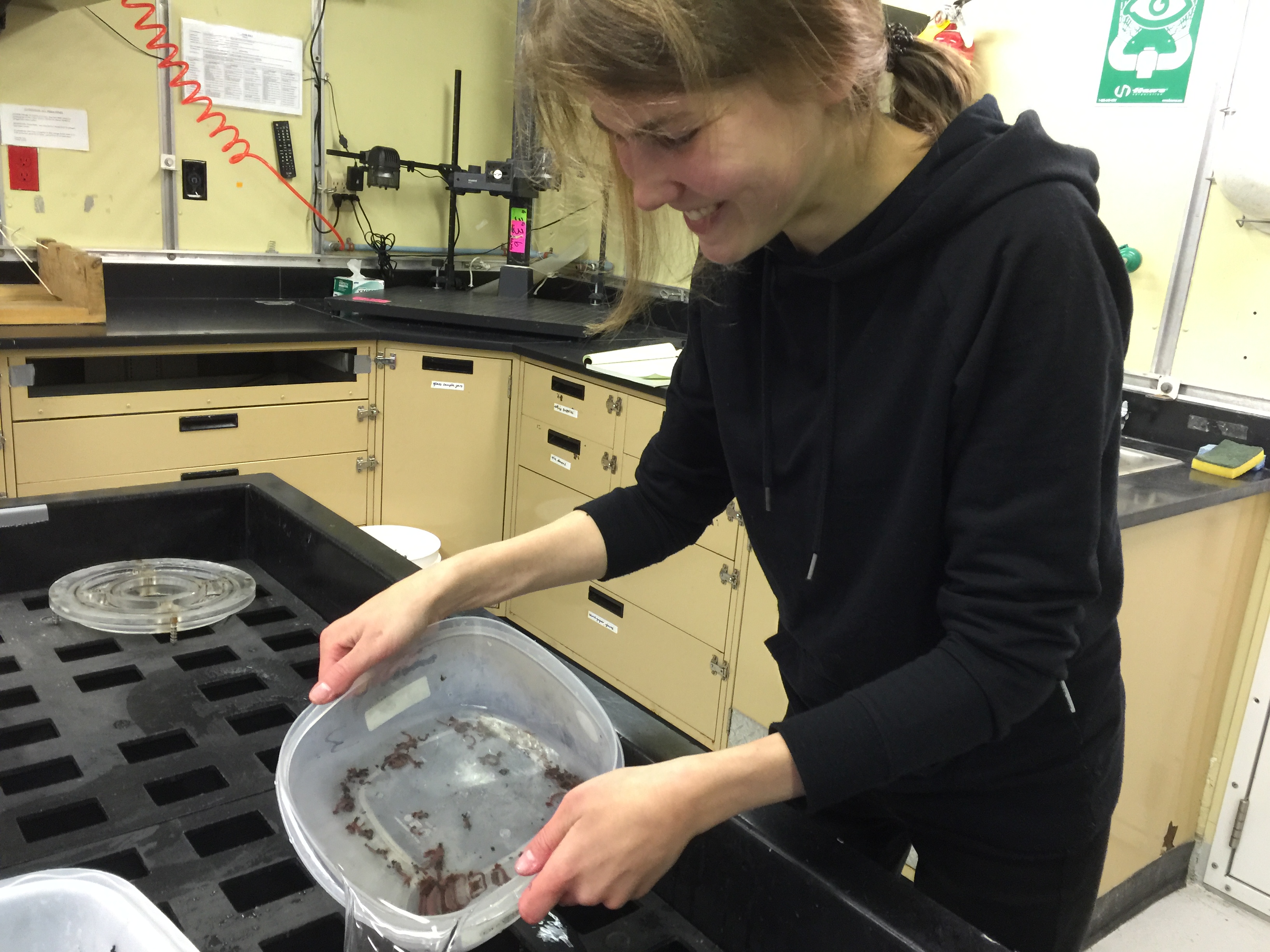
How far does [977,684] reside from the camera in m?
0.69

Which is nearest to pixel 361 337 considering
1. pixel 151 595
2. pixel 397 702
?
pixel 151 595

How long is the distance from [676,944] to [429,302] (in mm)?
2643

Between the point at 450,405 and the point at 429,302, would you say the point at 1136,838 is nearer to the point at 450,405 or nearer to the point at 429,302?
the point at 450,405

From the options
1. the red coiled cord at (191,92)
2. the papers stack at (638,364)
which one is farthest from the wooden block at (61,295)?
the papers stack at (638,364)

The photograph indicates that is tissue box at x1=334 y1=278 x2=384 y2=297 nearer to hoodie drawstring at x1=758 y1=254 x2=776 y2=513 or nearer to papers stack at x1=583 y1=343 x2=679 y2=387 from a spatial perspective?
papers stack at x1=583 y1=343 x2=679 y2=387

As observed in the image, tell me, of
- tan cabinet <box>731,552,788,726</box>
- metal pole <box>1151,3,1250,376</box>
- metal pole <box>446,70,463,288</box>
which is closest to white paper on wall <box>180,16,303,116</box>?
metal pole <box>446,70,463,288</box>

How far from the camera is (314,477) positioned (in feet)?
9.17

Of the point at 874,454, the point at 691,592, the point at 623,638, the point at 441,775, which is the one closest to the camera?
the point at 441,775

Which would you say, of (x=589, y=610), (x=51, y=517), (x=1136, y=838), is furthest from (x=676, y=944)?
(x=589, y=610)

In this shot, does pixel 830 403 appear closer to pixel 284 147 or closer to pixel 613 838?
pixel 613 838

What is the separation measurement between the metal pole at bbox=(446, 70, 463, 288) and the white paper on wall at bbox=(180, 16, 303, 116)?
1.61 feet

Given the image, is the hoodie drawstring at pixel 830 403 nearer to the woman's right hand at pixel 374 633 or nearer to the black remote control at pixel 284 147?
the woman's right hand at pixel 374 633

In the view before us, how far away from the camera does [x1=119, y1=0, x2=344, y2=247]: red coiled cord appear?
2855 millimetres

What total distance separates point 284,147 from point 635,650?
194 cm
